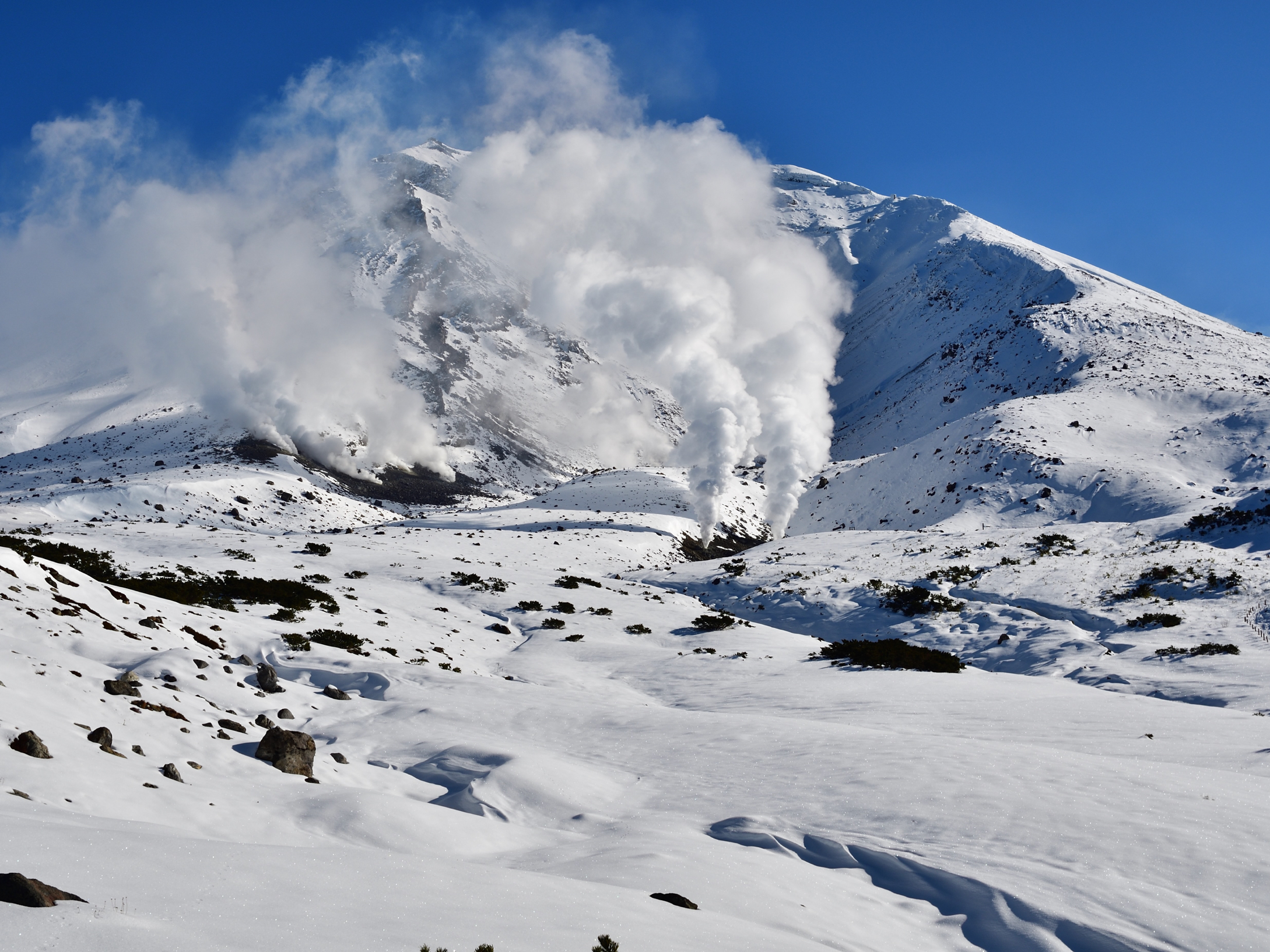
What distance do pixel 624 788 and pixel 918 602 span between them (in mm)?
20213

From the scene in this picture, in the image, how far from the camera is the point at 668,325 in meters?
70.3

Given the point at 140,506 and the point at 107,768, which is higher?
the point at 140,506

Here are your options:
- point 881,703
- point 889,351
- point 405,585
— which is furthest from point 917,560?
point 889,351

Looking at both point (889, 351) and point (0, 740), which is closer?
point (0, 740)

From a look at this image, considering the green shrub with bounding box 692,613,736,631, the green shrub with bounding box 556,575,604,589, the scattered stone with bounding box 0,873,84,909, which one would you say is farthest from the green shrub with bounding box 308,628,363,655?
the scattered stone with bounding box 0,873,84,909

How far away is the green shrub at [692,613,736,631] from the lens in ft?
85.1

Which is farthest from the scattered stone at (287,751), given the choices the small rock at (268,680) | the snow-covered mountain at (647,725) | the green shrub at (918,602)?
the green shrub at (918,602)

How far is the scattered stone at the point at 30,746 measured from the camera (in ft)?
22.8

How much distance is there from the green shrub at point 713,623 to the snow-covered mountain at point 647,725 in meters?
0.13

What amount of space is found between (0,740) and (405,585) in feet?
72.3

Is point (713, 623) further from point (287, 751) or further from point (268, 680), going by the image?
point (287, 751)

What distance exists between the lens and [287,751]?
30.3ft

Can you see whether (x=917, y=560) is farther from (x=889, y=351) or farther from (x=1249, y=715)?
(x=889, y=351)

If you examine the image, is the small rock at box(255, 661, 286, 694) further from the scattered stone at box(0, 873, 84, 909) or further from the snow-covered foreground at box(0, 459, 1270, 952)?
the scattered stone at box(0, 873, 84, 909)
